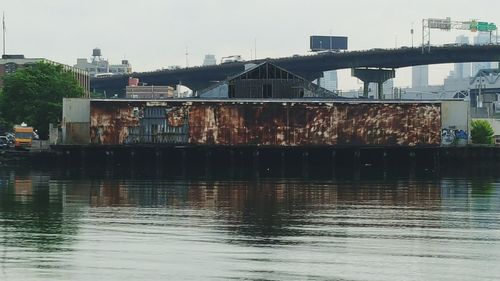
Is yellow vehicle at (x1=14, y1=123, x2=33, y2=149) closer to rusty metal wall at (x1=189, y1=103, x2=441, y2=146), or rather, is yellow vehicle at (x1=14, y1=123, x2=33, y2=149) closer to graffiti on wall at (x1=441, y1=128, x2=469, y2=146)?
rusty metal wall at (x1=189, y1=103, x2=441, y2=146)

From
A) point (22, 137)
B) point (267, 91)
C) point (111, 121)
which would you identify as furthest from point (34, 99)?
point (267, 91)

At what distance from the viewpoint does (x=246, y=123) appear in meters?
126

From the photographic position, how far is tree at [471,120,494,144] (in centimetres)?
15488

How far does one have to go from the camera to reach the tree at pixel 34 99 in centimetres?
15075

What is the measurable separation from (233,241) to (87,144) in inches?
3092

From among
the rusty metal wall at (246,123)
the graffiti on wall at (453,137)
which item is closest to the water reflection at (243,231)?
the rusty metal wall at (246,123)

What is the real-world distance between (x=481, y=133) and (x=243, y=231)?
355ft

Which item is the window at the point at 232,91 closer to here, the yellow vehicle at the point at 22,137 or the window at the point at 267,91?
the window at the point at 267,91

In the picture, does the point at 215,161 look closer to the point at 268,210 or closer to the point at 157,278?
the point at 268,210

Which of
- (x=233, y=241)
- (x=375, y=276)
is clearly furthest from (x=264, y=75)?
(x=375, y=276)

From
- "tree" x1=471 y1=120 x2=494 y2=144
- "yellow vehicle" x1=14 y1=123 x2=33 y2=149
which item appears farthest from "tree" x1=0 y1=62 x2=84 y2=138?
"tree" x1=471 y1=120 x2=494 y2=144

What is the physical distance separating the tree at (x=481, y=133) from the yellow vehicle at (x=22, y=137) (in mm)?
58417

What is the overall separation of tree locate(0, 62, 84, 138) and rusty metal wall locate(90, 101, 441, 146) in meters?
25.9

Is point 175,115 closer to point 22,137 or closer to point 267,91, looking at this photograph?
point 267,91
